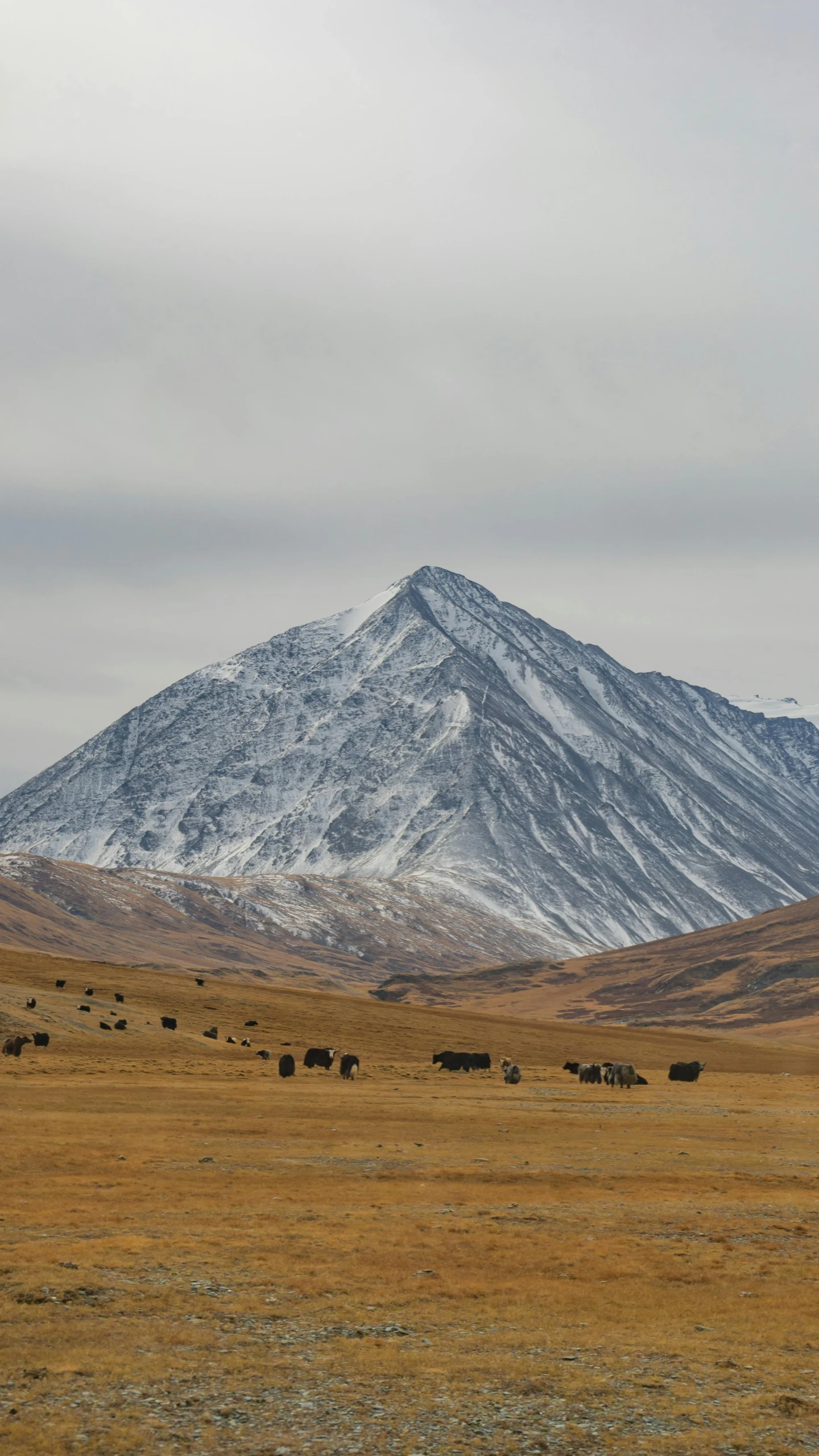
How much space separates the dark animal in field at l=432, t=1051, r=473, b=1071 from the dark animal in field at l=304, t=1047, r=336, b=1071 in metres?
9.95

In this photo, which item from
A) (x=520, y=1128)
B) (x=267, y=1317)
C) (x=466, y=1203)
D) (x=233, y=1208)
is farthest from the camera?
(x=520, y=1128)

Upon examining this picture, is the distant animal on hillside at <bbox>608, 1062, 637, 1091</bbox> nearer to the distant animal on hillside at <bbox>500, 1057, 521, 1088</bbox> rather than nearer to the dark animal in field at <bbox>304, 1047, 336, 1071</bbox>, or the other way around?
the distant animal on hillside at <bbox>500, 1057, 521, 1088</bbox>

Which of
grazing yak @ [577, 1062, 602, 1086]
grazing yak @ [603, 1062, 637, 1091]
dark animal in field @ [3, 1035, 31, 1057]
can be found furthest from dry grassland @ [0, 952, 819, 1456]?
grazing yak @ [577, 1062, 602, 1086]

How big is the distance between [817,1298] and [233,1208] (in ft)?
47.9

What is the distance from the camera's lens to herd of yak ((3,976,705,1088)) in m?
71.2

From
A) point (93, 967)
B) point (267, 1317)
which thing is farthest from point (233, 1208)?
point (93, 967)

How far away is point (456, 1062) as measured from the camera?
3332 inches

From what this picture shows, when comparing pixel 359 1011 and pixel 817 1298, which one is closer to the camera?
pixel 817 1298

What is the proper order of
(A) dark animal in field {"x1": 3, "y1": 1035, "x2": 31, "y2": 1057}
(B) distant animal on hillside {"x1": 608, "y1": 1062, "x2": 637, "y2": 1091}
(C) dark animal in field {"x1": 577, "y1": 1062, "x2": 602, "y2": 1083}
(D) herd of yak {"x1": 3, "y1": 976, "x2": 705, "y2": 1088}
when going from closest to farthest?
(A) dark animal in field {"x1": 3, "y1": 1035, "x2": 31, "y2": 1057}
(D) herd of yak {"x1": 3, "y1": 976, "x2": 705, "y2": 1088}
(B) distant animal on hillside {"x1": 608, "y1": 1062, "x2": 637, "y2": 1091}
(C) dark animal in field {"x1": 577, "y1": 1062, "x2": 602, "y2": 1083}

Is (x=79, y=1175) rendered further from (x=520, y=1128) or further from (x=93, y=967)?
(x=93, y=967)

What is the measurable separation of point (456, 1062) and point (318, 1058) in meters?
11.7

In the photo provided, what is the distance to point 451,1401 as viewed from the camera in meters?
17.7

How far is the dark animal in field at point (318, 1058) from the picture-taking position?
77375 millimetres

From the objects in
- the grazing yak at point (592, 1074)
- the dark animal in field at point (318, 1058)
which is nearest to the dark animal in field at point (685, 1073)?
the grazing yak at point (592, 1074)
